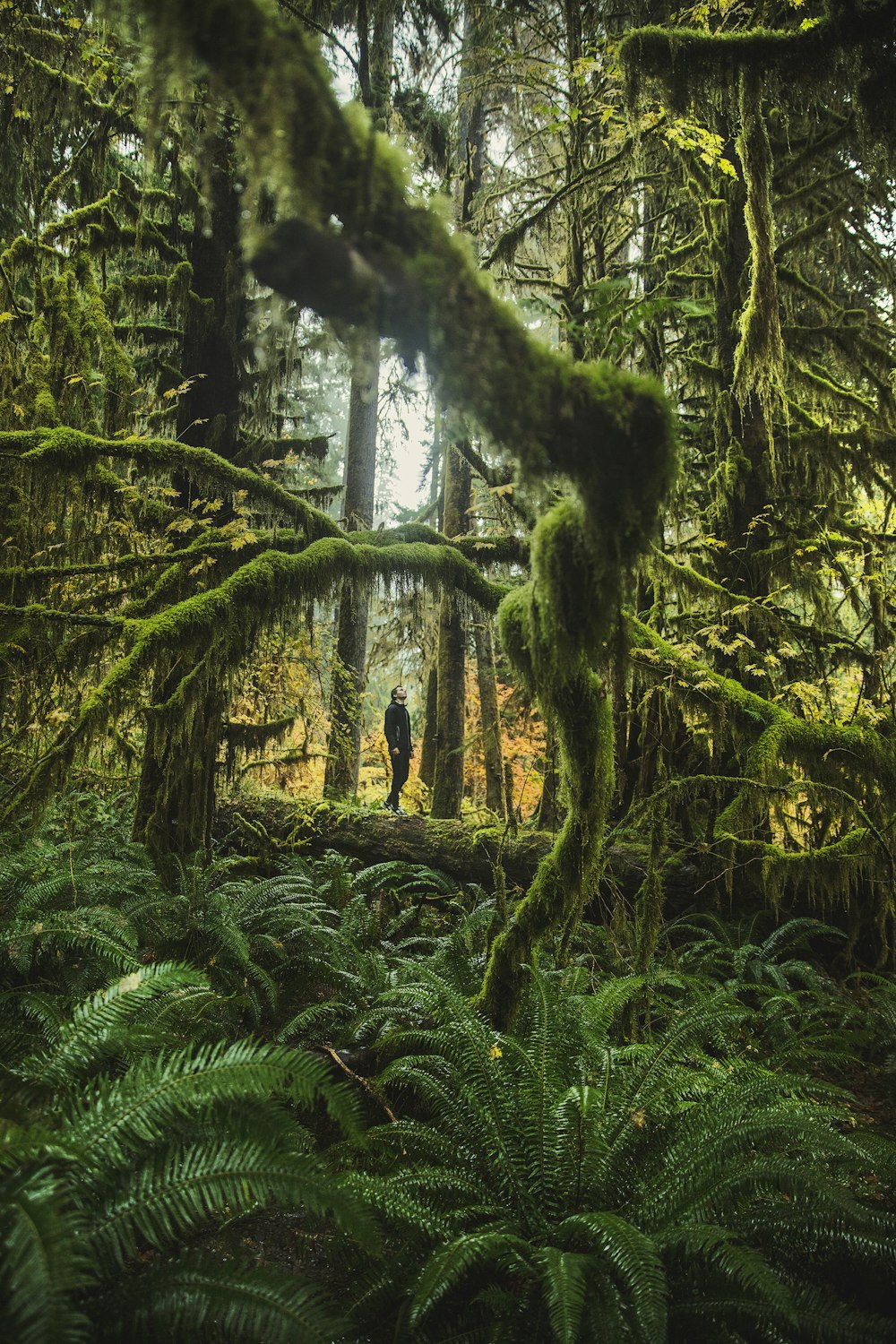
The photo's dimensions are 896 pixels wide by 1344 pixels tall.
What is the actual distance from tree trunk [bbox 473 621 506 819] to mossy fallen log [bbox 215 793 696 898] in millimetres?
2282

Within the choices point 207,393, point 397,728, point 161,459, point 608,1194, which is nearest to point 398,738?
point 397,728

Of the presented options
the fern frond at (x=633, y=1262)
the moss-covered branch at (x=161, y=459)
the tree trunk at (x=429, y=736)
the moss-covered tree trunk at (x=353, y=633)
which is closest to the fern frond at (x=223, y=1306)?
the fern frond at (x=633, y=1262)

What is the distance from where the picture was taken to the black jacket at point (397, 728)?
33.7 feet

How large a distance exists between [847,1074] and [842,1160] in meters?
2.10

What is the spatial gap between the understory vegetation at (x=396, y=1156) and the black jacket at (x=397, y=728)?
5.37 meters

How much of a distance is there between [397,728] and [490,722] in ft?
5.16

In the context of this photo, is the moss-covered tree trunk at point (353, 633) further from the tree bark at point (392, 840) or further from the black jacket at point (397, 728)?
the tree bark at point (392, 840)

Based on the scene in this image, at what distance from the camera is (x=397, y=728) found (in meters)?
10.3

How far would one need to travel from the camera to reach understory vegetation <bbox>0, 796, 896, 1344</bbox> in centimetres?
208

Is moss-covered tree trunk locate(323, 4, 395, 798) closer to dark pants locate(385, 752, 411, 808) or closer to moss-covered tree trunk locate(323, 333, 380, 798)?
moss-covered tree trunk locate(323, 333, 380, 798)

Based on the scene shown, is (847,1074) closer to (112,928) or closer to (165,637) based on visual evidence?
(112,928)

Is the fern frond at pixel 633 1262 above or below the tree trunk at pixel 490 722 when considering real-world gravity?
below

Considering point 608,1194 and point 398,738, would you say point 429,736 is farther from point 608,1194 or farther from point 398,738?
point 608,1194

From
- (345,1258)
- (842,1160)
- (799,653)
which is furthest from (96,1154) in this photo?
(799,653)
